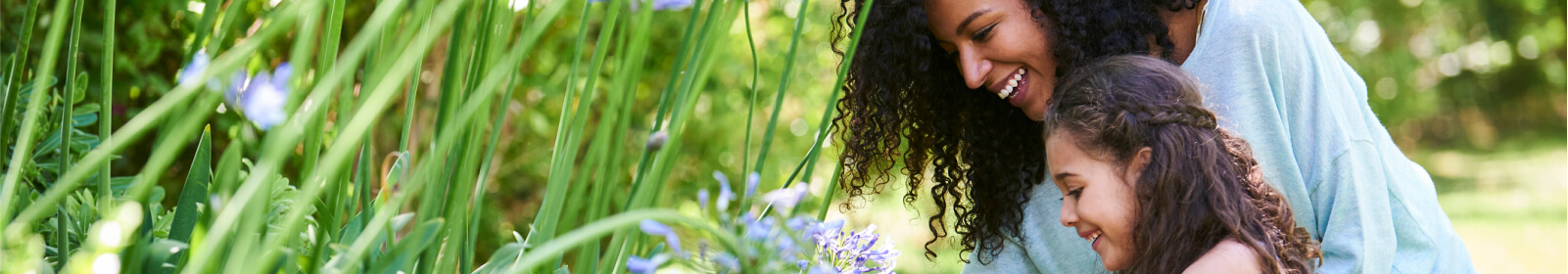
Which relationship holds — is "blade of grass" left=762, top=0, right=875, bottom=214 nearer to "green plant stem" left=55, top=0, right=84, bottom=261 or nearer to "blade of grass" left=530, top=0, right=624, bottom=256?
"blade of grass" left=530, top=0, right=624, bottom=256

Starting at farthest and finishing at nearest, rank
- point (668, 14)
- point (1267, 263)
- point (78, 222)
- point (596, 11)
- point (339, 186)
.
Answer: point (668, 14), point (596, 11), point (1267, 263), point (78, 222), point (339, 186)

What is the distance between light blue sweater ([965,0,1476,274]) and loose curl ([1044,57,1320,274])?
30mm

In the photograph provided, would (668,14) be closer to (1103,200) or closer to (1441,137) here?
(1103,200)

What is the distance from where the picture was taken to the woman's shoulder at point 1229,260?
1.11 metres

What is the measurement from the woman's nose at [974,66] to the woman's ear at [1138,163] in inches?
9.6

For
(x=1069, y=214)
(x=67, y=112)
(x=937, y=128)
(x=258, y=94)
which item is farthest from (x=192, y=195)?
(x=937, y=128)

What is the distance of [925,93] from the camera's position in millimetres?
1648

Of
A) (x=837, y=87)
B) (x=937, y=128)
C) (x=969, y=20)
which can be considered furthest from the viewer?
(x=937, y=128)

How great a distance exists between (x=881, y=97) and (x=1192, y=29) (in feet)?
1.57

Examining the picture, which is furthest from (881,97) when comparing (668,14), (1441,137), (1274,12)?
(1441,137)

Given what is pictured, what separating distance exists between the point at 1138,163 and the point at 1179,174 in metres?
0.05

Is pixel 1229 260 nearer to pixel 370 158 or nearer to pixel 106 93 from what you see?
pixel 370 158

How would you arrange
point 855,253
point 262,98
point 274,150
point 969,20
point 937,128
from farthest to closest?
1. point 937,128
2. point 969,20
3. point 855,253
4. point 262,98
5. point 274,150

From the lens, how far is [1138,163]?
1233 millimetres
